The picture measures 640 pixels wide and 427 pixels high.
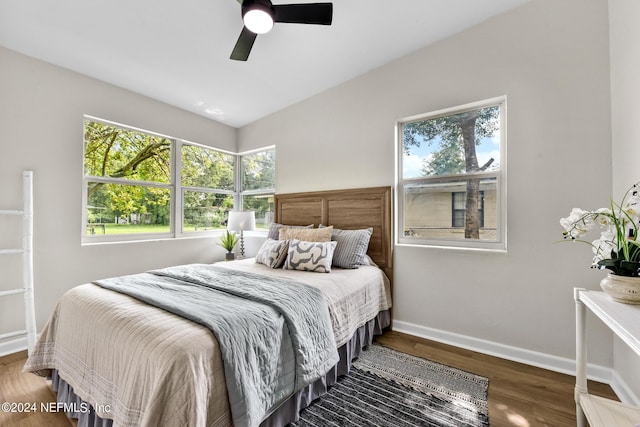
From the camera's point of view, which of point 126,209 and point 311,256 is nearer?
point 311,256

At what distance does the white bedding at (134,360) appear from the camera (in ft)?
3.37

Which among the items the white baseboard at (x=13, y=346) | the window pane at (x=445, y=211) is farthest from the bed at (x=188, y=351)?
the white baseboard at (x=13, y=346)

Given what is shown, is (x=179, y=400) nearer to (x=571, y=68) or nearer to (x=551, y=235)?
(x=551, y=235)

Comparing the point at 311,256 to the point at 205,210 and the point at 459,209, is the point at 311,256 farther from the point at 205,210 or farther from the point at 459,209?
the point at 205,210

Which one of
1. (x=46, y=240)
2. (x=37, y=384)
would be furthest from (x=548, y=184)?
(x=46, y=240)

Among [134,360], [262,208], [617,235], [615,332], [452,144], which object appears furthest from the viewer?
[262,208]

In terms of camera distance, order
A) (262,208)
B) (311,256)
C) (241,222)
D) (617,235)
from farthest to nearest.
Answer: (262,208) → (241,222) → (311,256) → (617,235)

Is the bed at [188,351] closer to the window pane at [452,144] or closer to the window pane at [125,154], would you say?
the window pane at [452,144]

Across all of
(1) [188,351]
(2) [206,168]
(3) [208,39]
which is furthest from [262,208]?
(1) [188,351]

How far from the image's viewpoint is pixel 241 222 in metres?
3.74

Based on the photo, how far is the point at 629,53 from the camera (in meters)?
1.69

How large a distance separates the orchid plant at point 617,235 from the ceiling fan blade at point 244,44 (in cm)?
219

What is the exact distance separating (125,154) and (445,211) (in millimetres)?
3625

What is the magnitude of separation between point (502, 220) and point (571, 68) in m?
1.24
